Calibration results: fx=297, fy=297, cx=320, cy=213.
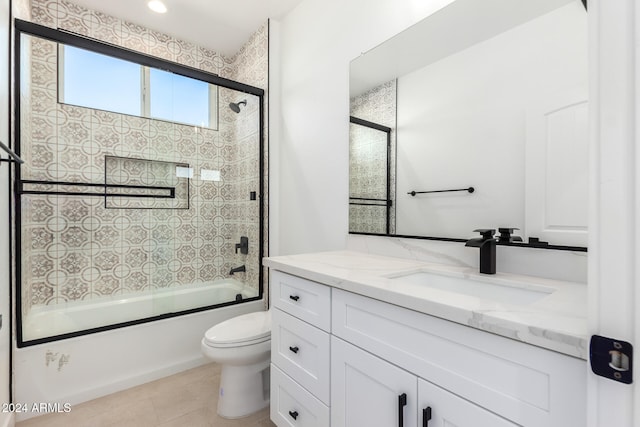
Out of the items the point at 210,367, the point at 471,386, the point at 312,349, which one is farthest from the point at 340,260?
the point at 210,367

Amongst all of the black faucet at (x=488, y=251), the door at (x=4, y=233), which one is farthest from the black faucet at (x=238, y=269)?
the black faucet at (x=488, y=251)

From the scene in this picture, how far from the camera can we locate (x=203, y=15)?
2.38m

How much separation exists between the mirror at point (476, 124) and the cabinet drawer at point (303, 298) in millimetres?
585

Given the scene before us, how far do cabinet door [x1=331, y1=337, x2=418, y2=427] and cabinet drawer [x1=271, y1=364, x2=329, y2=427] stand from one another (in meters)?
0.08

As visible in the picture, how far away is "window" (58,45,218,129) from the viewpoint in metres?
2.17

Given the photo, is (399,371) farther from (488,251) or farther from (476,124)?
(476,124)

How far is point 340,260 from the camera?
55.5 inches

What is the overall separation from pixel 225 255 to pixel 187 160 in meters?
0.91

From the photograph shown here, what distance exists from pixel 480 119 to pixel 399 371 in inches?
39.7

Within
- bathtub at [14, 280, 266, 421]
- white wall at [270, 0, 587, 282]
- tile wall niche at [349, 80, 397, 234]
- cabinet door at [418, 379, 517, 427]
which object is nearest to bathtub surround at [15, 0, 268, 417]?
bathtub at [14, 280, 266, 421]

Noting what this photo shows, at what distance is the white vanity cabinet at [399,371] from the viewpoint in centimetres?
58

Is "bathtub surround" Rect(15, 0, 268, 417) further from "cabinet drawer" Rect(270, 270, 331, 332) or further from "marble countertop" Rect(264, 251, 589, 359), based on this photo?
"marble countertop" Rect(264, 251, 589, 359)

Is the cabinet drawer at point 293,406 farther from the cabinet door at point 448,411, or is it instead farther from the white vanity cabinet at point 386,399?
the cabinet door at point 448,411

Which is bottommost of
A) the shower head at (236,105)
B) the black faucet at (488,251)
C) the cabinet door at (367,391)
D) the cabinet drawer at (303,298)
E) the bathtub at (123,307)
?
the bathtub at (123,307)
